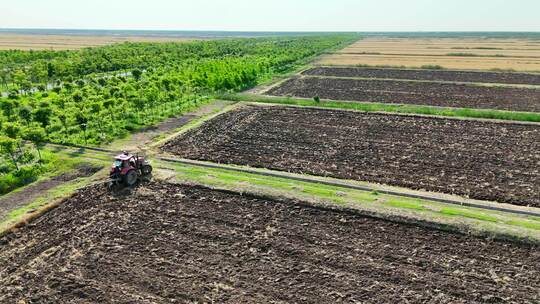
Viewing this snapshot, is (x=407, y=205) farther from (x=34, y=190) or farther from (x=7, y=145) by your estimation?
(x=7, y=145)

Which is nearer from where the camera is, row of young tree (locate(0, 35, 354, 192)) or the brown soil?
the brown soil

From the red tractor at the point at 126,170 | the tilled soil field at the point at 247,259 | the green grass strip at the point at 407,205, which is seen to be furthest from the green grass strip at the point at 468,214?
the red tractor at the point at 126,170

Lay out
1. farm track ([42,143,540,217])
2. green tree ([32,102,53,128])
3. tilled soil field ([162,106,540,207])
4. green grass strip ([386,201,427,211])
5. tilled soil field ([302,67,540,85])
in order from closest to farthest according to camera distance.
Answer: green grass strip ([386,201,427,211]) → farm track ([42,143,540,217]) → tilled soil field ([162,106,540,207]) → green tree ([32,102,53,128]) → tilled soil field ([302,67,540,85])

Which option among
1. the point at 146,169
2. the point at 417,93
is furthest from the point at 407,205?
the point at 417,93

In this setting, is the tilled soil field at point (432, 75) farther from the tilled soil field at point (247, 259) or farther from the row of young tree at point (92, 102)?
the tilled soil field at point (247, 259)

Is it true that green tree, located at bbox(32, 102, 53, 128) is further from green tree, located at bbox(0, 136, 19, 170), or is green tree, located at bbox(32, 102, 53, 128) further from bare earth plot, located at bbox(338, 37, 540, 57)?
bare earth plot, located at bbox(338, 37, 540, 57)

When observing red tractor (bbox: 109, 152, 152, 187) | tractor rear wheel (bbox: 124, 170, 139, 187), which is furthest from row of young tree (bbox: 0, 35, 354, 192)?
tractor rear wheel (bbox: 124, 170, 139, 187)

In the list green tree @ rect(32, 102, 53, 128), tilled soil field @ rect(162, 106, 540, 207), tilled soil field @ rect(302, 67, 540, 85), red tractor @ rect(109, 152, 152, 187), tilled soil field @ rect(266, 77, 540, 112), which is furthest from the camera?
tilled soil field @ rect(302, 67, 540, 85)
